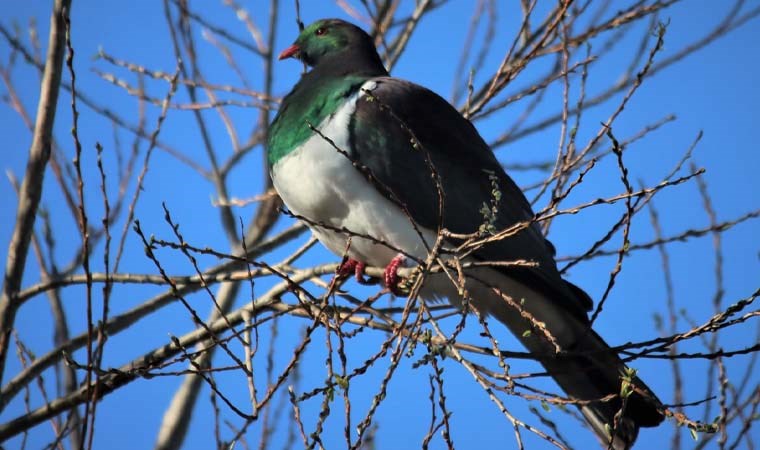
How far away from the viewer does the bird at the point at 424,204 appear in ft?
11.1

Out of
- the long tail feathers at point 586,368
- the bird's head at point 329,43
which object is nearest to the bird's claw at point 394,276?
the long tail feathers at point 586,368

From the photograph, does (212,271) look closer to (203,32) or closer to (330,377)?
(330,377)

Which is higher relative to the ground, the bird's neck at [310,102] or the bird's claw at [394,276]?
the bird's neck at [310,102]

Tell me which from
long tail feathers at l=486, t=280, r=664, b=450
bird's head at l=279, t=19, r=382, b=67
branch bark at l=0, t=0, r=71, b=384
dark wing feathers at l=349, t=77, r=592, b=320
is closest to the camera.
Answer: branch bark at l=0, t=0, r=71, b=384

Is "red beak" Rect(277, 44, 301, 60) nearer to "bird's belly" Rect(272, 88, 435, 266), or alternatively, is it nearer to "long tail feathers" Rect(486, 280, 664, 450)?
"bird's belly" Rect(272, 88, 435, 266)

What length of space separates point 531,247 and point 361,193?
0.69m

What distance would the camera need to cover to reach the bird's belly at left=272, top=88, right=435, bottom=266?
3.36 m

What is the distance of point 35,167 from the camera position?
128 inches

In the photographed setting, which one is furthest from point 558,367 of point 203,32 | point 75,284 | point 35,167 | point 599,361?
point 203,32

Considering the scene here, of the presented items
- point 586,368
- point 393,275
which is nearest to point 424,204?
point 393,275

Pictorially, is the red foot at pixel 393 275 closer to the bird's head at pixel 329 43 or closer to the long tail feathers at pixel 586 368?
the long tail feathers at pixel 586 368

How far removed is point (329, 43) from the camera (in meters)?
4.22

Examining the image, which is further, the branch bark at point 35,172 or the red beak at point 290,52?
the red beak at point 290,52

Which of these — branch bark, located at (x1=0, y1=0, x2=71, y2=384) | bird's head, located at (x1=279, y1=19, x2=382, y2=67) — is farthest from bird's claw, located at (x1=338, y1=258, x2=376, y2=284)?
branch bark, located at (x1=0, y1=0, x2=71, y2=384)
